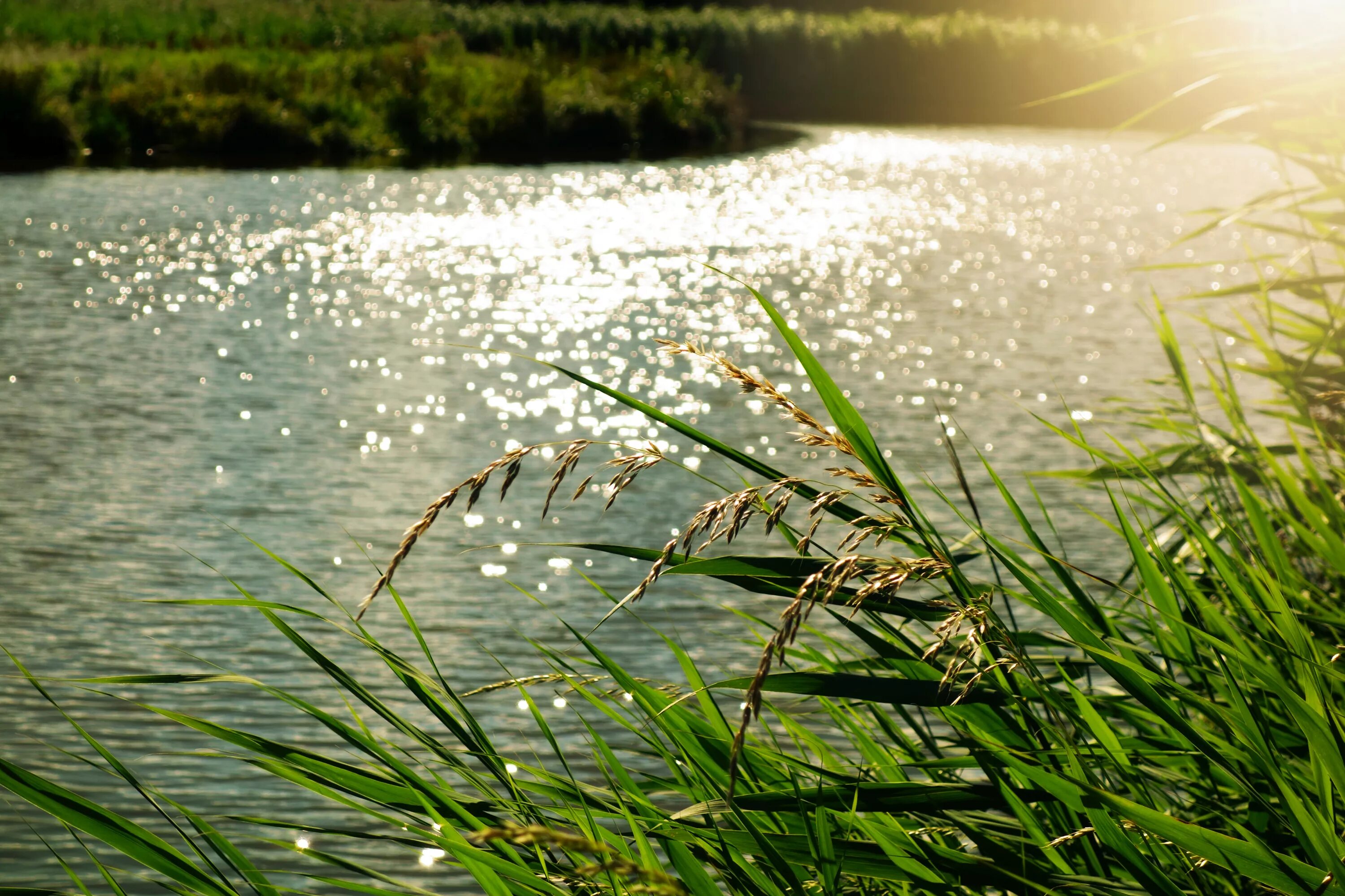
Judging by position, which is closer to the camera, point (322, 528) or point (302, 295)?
point (322, 528)

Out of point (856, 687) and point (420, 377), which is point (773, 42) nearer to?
point (420, 377)

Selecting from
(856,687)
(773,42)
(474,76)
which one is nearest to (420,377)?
(856,687)

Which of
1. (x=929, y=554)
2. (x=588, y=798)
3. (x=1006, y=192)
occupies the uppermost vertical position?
(x=929, y=554)

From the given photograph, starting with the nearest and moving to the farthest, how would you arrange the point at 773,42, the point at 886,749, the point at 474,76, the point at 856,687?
the point at 856,687 < the point at 886,749 < the point at 474,76 < the point at 773,42

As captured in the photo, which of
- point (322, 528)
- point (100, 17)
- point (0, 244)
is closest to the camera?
point (322, 528)

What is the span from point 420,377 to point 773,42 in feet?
87.5

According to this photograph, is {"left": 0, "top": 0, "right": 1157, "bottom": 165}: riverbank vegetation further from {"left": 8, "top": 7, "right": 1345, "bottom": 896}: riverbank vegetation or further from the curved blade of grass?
the curved blade of grass

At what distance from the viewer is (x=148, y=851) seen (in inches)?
47.2

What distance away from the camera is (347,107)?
69.4 ft

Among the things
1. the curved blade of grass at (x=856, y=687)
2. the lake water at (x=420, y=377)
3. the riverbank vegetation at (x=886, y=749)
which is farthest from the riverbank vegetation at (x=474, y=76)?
the curved blade of grass at (x=856, y=687)

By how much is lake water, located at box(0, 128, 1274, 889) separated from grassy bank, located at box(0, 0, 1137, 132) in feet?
33.3

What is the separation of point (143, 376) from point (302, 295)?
2.87m

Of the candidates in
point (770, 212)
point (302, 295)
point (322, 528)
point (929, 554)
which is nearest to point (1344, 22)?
point (929, 554)

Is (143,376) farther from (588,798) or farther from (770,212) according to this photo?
(770,212)
